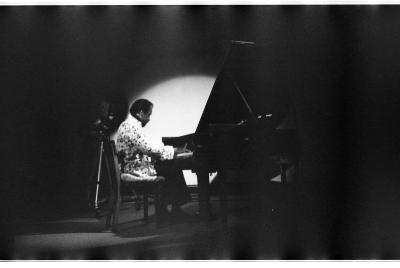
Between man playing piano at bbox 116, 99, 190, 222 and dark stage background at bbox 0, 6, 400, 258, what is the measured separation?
1.00 ft

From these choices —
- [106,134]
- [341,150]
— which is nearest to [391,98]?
[341,150]

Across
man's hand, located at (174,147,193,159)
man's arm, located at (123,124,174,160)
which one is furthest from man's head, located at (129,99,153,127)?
man's hand, located at (174,147,193,159)

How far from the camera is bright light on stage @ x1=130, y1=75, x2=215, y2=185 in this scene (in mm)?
3730

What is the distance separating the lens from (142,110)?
12.3 ft

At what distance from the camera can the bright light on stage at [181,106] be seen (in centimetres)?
373

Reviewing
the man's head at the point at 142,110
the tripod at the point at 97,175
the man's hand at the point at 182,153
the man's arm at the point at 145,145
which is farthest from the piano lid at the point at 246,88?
the tripod at the point at 97,175

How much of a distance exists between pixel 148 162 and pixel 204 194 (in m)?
0.58

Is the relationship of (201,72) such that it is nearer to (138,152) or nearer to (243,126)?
(243,126)

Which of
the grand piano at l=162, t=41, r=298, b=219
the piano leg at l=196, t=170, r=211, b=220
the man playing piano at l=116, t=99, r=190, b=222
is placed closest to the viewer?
the grand piano at l=162, t=41, r=298, b=219

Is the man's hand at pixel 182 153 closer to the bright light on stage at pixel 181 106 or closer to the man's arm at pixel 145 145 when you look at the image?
the man's arm at pixel 145 145

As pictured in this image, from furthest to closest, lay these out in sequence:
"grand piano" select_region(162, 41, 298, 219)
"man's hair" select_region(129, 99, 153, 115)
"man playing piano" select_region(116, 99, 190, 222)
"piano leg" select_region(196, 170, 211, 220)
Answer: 1. "man's hair" select_region(129, 99, 153, 115)
2. "man playing piano" select_region(116, 99, 190, 222)
3. "piano leg" select_region(196, 170, 211, 220)
4. "grand piano" select_region(162, 41, 298, 219)

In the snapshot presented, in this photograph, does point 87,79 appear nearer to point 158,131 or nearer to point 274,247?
point 158,131

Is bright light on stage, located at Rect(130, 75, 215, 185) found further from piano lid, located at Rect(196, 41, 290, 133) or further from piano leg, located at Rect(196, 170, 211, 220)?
piano leg, located at Rect(196, 170, 211, 220)

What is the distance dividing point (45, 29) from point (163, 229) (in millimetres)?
2150
